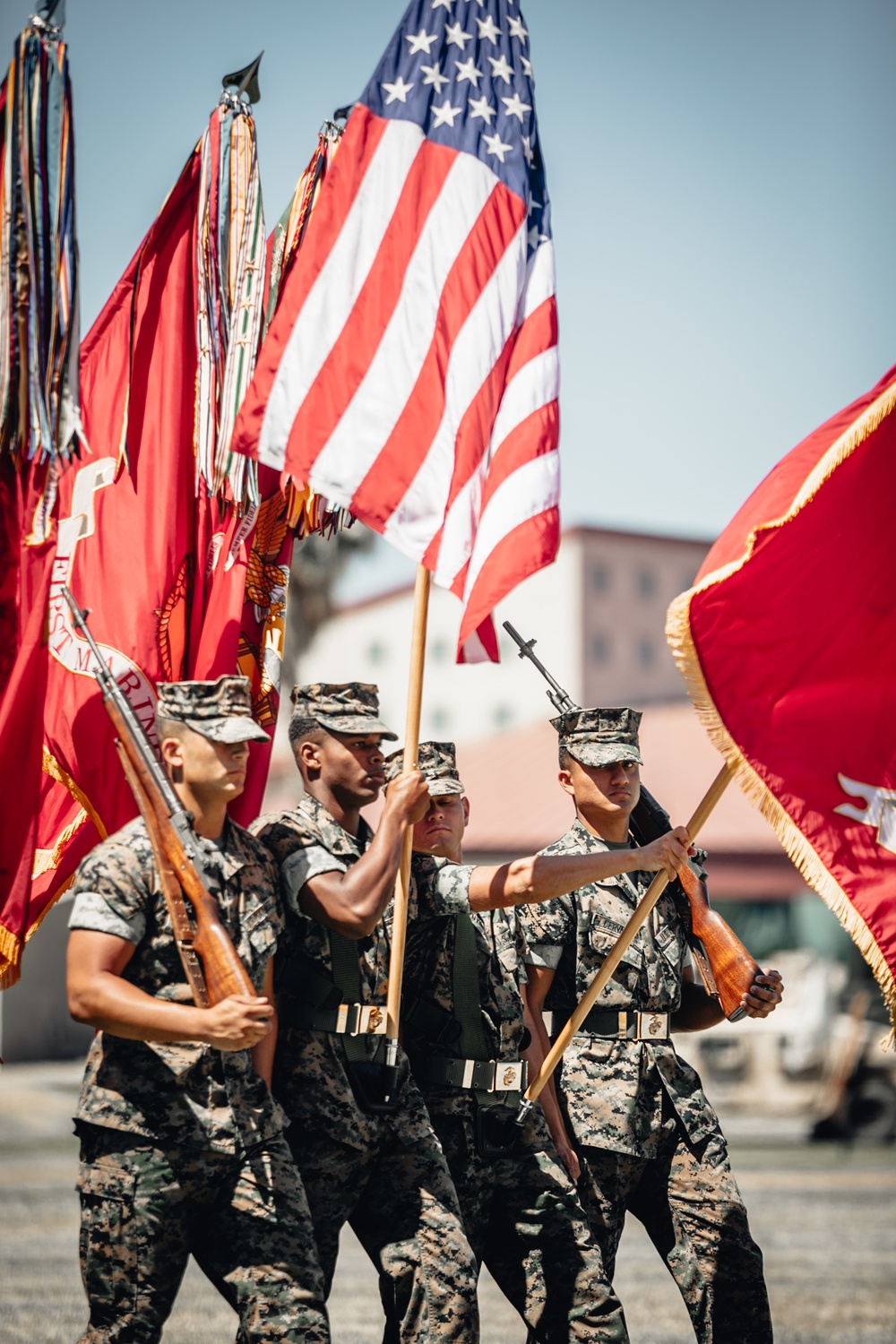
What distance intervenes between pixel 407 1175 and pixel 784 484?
2373mm

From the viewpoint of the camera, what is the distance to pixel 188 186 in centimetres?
601

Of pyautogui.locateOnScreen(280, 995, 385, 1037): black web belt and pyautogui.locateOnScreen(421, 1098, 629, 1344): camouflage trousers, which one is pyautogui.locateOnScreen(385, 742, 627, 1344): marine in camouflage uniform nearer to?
pyautogui.locateOnScreen(421, 1098, 629, 1344): camouflage trousers

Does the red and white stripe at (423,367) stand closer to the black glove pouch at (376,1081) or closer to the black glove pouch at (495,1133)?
the black glove pouch at (376,1081)

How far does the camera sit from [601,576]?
49.3 meters

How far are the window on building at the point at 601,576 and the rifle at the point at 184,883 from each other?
4495 centimetres

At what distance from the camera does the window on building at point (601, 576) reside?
161ft

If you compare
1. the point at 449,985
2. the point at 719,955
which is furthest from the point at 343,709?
the point at 719,955

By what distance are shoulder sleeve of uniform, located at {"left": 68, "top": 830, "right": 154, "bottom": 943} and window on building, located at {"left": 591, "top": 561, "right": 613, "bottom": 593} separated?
45.1 metres

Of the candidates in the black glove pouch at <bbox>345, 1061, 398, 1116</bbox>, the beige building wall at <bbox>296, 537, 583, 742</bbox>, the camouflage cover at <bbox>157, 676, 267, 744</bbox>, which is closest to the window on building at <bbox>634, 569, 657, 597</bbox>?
the beige building wall at <bbox>296, 537, 583, 742</bbox>

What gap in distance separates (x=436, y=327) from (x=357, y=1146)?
2.43 metres

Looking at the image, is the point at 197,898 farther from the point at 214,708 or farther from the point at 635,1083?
the point at 635,1083

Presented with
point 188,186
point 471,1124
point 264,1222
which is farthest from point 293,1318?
point 188,186

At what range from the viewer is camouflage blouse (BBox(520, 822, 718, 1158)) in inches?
215

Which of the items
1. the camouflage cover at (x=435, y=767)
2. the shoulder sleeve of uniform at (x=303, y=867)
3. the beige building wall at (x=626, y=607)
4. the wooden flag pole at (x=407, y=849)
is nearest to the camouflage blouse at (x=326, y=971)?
the shoulder sleeve of uniform at (x=303, y=867)
